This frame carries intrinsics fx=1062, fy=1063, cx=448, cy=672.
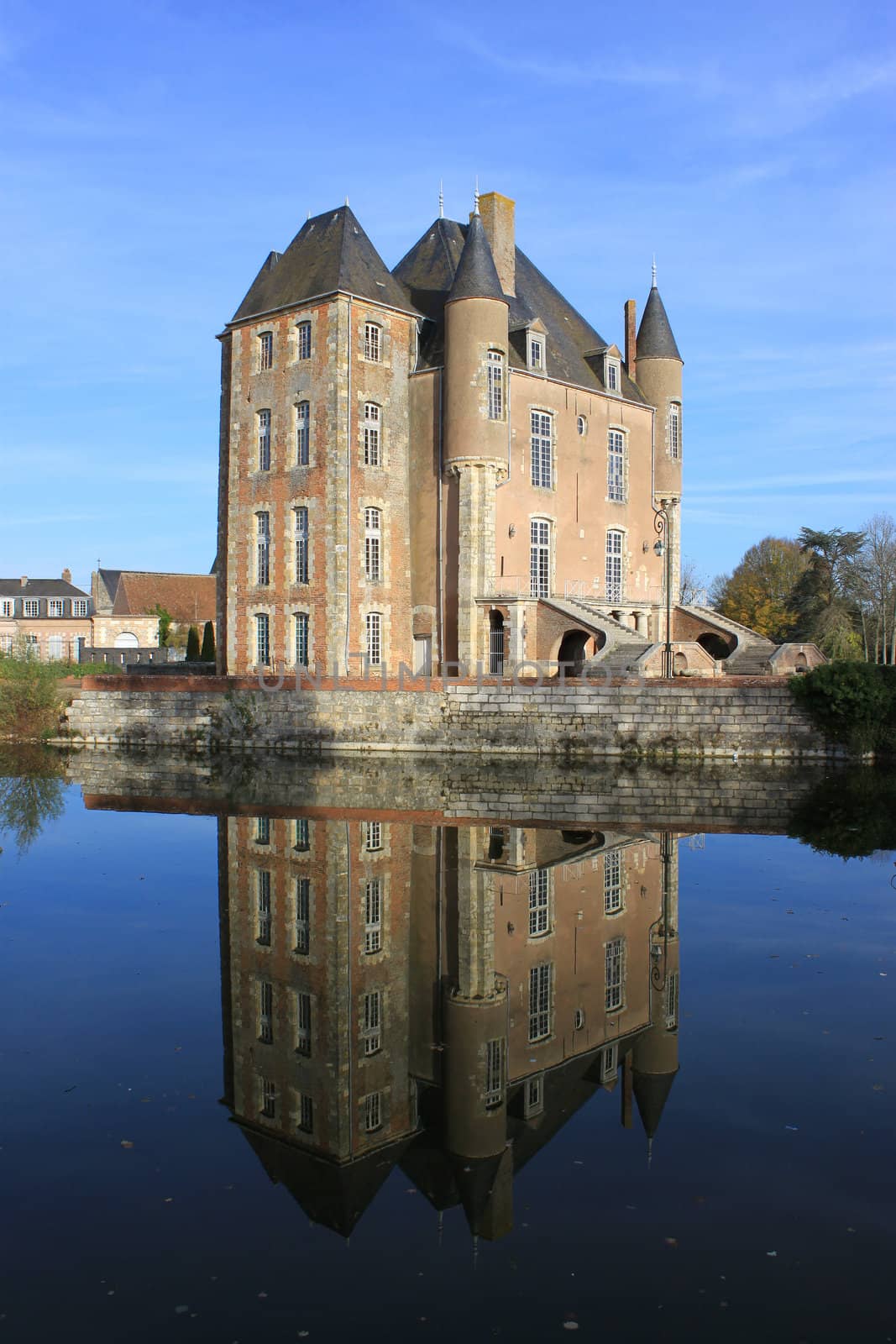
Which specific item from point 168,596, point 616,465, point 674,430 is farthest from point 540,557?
point 168,596

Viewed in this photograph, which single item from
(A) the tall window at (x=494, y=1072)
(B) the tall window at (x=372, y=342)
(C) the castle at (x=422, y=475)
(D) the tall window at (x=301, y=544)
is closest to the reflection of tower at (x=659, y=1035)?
(A) the tall window at (x=494, y=1072)

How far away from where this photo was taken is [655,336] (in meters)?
36.2

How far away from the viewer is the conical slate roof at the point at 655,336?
36.1 m

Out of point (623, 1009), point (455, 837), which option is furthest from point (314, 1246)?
point (455, 837)

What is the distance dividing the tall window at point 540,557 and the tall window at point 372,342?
6405mm

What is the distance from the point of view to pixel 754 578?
189ft

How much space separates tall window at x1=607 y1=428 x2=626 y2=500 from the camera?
1339 inches

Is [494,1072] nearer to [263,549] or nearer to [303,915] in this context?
[303,915]

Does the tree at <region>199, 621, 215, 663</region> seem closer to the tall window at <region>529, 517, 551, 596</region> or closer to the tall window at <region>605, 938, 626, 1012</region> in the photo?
the tall window at <region>529, 517, 551, 596</region>

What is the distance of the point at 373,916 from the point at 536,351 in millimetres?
24218

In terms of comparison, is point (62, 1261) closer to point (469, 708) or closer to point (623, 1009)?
point (623, 1009)

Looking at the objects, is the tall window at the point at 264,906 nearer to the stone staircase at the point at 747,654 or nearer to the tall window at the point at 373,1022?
the tall window at the point at 373,1022

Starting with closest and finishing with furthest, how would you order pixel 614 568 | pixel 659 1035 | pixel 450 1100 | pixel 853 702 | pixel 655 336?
1. pixel 450 1100
2. pixel 659 1035
3. pixel 853 702
4. pixel 614 568
5. pixel 655 336

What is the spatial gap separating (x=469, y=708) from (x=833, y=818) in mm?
11062
